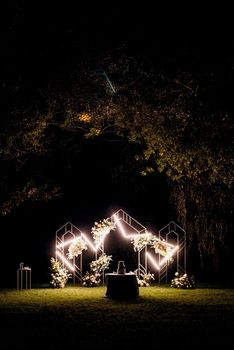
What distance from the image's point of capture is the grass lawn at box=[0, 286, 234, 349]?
26.2 feet

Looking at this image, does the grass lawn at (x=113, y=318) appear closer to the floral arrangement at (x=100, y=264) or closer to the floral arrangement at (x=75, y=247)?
the floral arrangement at (x=100, y=264)

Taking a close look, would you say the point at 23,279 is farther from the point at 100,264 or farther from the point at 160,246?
the point at 160,246

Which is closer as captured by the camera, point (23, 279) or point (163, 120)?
point (163, 120)

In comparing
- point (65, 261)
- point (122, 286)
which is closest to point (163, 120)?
point (122, 286)

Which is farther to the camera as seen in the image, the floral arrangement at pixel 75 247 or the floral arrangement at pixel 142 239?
the floral arrangement at pixel 75 247

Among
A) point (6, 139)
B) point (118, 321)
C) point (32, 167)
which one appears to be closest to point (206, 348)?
point (118, 321)

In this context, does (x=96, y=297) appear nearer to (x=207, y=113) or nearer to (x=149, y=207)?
(x=207, y=113)

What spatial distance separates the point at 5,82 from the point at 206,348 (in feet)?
25.1

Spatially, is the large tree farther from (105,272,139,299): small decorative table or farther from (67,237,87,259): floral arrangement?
(105,272,139,299): small decorative table

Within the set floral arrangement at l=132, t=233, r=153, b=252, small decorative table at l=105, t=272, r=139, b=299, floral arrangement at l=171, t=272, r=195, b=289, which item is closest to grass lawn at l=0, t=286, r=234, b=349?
small decorative table at l=105, t=272, r=139, b=299

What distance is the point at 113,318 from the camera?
10102mm

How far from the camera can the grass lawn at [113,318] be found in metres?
7.98

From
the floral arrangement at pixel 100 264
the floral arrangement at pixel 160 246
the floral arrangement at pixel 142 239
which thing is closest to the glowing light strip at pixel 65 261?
the floral arrangement at pixel 100 264

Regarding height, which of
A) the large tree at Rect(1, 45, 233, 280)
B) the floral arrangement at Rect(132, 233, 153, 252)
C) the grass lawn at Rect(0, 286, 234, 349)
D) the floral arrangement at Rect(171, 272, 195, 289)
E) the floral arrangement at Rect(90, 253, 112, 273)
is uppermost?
the large tree at Rect(1, 45, 233, 280)
